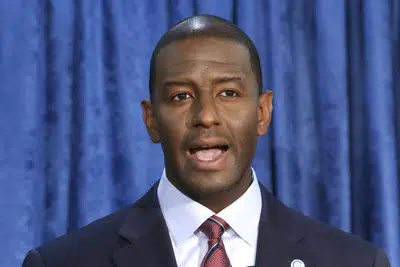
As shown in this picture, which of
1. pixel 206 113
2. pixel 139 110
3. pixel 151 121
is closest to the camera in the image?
pixel 206 113

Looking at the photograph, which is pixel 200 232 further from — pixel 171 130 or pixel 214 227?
pixel 171 130

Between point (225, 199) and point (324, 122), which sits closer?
point (225, 199)

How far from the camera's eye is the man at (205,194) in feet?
5.27

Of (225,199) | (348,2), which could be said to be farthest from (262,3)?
(225,199)

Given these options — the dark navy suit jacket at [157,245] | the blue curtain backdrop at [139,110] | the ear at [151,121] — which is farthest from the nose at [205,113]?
the blue curtain backdrop at [139,110]

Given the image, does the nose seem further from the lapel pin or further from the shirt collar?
the lapel pin

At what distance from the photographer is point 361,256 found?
5.51 feet

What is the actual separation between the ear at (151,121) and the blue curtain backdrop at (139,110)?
423 mm

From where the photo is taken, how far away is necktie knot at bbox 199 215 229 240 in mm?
1635

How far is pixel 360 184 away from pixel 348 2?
1.76 feet

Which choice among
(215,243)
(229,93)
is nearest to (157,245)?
(215,243)

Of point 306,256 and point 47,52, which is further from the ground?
point 47,52

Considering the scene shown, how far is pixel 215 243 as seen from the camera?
1.62m

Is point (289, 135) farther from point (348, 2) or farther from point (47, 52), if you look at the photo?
point (47, 52)
